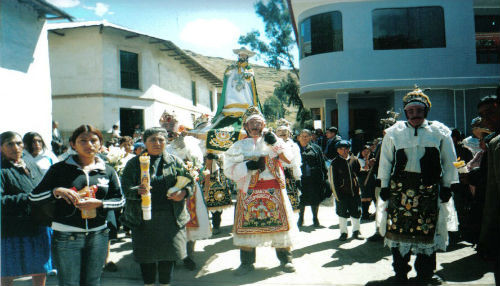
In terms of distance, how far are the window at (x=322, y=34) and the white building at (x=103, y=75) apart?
7493 millimetres

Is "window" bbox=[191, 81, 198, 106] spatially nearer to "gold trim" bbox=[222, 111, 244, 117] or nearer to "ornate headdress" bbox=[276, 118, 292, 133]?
"gold trim" bbox=[222, 111, 244, 117]

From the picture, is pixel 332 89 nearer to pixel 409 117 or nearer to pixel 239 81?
pixel 239 81

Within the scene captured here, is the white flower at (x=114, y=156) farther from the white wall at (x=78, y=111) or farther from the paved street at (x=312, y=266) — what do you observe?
the white wall at (x=78, y=111)

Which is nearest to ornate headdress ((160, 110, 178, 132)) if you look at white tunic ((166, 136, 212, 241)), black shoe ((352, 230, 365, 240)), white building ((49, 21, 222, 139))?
white tunic ((166, 136, 212, 241))

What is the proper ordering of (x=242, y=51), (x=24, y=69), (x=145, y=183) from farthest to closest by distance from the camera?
(x=24, y=69) → (x=242, y=51) → (x=145, y=183)

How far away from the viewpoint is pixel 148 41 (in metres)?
18.2

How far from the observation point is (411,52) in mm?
12984

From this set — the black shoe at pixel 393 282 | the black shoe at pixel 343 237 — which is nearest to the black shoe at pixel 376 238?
the black shoe at pixel 343 237

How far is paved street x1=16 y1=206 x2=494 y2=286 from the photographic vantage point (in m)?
4.26

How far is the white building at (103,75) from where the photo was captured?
16.1 metres

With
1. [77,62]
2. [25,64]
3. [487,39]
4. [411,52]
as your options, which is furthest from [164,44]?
[487,39]

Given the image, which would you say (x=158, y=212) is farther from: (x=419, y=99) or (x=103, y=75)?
(x=103, y=75)

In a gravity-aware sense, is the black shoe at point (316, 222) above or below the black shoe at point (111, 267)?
above

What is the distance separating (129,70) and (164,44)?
2.34m
